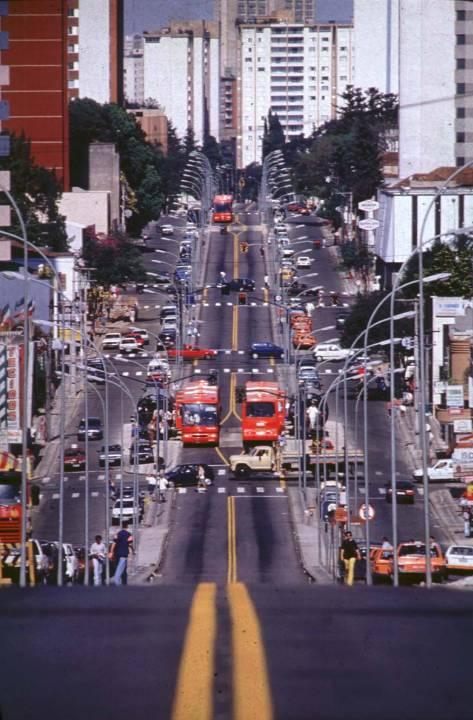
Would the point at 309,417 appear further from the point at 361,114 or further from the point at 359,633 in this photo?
the point at 361,114

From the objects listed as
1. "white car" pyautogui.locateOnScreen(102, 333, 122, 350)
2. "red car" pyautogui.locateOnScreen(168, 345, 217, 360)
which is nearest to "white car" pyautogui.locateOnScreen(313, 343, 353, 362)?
"red car" pyautogui.locateOnScreen(168, 345, 217, 360)

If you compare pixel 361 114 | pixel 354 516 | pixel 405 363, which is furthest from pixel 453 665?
pixel 361 114

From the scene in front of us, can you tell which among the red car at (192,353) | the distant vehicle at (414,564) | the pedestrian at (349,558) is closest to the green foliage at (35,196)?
the red car at (192,353)

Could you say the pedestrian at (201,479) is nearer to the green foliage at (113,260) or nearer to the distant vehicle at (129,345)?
the distant vehicle at (129,345)

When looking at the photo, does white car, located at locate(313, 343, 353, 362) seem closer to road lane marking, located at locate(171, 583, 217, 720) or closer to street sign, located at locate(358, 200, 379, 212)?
street sign, located at locate(358, 200, 379, 212)

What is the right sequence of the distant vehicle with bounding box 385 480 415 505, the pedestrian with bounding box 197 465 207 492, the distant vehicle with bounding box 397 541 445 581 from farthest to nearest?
the pedestrian with bounding box 197 465 207 492, the distant vehicle with bounding box 385 480 415 505, the distant vehicle with bounding box 397 541 445 581

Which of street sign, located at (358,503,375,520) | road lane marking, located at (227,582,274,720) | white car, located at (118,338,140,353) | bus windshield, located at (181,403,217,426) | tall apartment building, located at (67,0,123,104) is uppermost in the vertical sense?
tall apartment building, located at (67,0,123,104)

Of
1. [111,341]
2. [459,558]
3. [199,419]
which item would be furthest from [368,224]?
[459,558]

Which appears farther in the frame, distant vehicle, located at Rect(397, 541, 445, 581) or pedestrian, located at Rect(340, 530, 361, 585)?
distant vehicle, located at Rect(397, 541, 445, 581)
